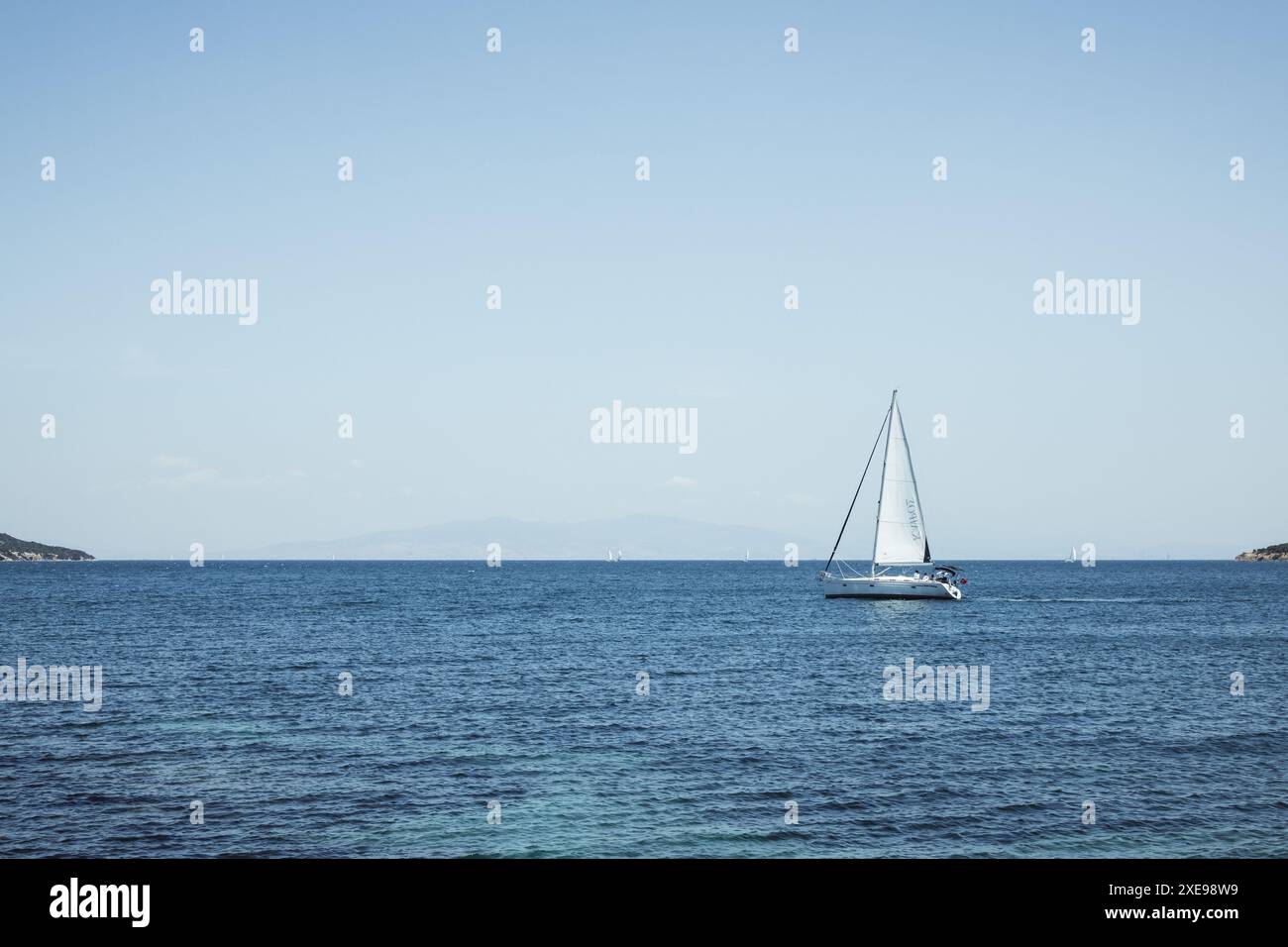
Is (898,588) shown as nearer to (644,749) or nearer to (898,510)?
(898,510)

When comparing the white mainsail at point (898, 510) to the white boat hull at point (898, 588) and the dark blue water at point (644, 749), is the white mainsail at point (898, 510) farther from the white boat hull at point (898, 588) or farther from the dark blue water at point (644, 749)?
the dark blue water at point (644, 749)

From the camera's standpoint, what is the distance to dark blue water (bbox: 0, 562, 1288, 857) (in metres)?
26.0

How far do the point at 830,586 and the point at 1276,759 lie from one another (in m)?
86.9

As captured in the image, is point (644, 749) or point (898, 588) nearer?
point (644, 749)

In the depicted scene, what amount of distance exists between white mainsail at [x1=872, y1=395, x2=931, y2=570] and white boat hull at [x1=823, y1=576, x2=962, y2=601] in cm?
433

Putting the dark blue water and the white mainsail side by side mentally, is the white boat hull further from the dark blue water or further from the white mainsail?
the dark blue water

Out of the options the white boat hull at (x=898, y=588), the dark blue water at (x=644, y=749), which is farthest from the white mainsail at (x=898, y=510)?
the dark blue water at (x=644, y=749)

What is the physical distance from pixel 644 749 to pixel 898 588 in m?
79.7

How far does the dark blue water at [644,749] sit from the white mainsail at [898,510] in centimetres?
2894

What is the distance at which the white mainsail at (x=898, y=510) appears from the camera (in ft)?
350

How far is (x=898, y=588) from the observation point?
110812 millimetres

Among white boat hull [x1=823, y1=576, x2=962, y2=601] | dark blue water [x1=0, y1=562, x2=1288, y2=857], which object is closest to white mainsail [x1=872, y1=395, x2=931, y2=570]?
white boat hull [x1=823, y1=576, x2=962, y2=601]

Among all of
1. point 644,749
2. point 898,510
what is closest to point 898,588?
point 898,510
